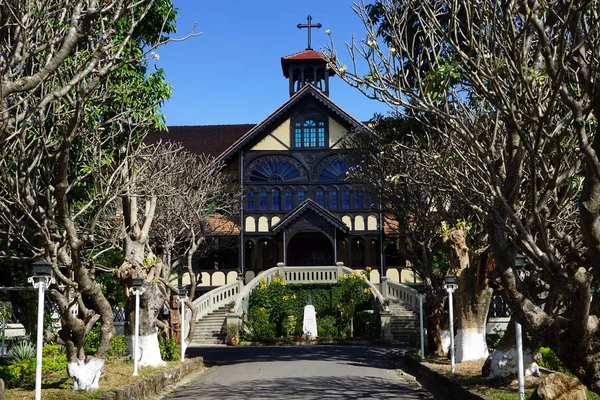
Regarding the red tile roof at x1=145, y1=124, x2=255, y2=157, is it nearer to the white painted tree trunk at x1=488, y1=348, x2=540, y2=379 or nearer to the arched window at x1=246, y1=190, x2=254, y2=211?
the arched window at x1=246, y1=190, x2=254, y2=211

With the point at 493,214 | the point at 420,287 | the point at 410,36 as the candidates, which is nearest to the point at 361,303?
the point at 420,287

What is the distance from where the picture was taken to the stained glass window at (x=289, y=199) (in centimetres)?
3897

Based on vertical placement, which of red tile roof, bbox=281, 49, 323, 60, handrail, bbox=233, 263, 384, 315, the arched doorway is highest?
red tile roof, bbox=281, 49, 323, 60

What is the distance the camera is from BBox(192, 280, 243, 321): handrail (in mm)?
32188

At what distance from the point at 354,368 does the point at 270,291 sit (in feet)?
48.1

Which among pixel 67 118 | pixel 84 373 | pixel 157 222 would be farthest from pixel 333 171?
pixel 84 373

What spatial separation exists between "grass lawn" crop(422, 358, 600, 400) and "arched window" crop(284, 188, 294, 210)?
23474 mm

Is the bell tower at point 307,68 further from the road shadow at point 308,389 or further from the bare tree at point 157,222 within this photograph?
the road shadow at point 308,389

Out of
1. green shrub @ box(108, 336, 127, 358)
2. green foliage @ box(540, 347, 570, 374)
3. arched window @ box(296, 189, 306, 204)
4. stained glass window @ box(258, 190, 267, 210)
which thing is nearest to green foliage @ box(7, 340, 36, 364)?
green shrub @ box(108, 336, 127, 358)

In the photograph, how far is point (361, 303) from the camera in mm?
32844

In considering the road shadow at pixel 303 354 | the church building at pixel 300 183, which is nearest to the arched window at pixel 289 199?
the church building at pixel 300 183

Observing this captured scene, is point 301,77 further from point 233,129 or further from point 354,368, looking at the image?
point 354,368

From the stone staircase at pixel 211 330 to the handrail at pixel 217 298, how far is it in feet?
0.98

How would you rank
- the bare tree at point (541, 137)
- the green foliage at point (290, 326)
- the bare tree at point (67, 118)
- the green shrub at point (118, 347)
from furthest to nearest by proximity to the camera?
the green foliage at point (290, 326) → the green shrub at point (118, 347) → the bare tree at point (67, 118) → the bare tree at point (541, 137)
